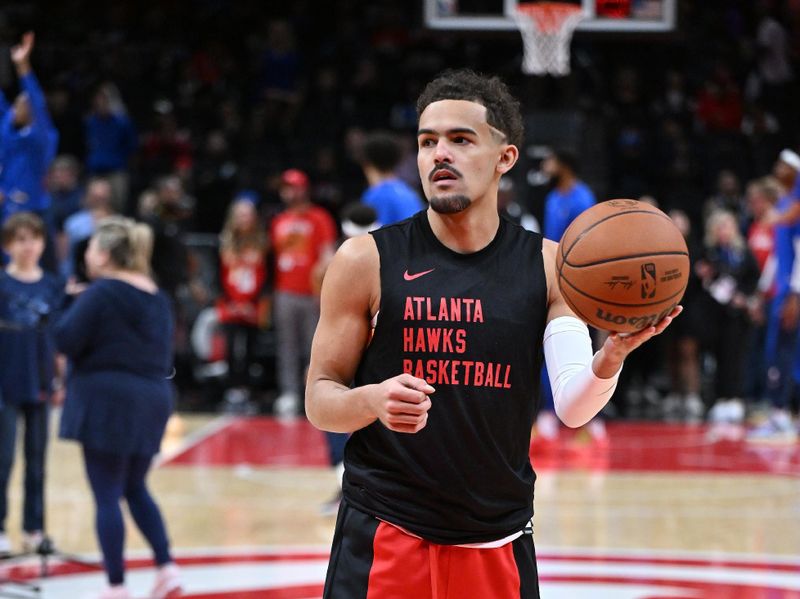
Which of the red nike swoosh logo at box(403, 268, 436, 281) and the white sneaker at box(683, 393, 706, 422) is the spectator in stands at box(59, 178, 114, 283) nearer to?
the white sneaker at box(683, 393, 706, 422)

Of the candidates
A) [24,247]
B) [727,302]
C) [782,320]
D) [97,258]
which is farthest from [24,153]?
[727,302]

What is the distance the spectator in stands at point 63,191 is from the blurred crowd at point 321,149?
0.07ft

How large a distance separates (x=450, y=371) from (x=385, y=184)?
451 centimetres

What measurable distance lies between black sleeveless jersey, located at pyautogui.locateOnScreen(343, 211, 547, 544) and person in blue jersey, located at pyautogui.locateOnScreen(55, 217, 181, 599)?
8.96 feet

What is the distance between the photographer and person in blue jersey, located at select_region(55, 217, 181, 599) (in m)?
5.81

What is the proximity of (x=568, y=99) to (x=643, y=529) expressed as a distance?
7082 mm

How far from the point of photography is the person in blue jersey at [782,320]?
10.6m

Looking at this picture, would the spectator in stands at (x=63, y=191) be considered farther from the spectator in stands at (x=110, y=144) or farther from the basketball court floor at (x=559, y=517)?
the basketball court floor at (x=559, y=517)

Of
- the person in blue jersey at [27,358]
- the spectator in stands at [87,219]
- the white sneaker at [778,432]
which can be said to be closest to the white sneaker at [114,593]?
the person in blue jersey at [27,358]

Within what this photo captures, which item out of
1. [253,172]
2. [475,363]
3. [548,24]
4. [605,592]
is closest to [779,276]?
[548,24]

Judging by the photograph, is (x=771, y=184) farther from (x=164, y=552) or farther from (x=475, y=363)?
(x=475, y=363)

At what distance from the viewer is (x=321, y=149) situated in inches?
600

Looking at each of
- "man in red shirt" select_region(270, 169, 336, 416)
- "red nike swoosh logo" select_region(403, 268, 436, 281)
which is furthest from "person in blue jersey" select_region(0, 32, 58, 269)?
"red nike swoosh logo" select_region(403, 268, 436, 281)

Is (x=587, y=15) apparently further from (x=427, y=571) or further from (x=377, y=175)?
(x=427, y=571)
